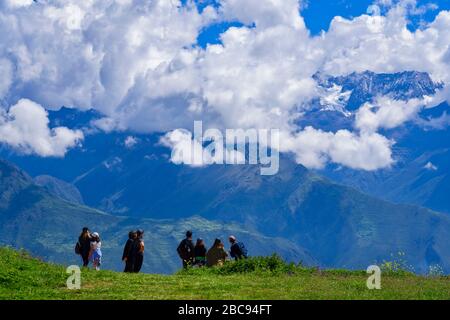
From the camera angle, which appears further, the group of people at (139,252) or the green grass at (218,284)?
the group of people at (139,252)

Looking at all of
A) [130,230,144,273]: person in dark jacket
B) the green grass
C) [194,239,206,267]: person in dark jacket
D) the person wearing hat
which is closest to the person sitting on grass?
[194,239,206,267]: person in dark jacket

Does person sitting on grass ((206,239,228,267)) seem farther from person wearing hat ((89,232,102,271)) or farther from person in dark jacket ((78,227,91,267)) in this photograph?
person in dark jacket ((78,227,91,267))

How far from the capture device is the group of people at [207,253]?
52156 mm

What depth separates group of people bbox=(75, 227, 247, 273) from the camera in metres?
49.8

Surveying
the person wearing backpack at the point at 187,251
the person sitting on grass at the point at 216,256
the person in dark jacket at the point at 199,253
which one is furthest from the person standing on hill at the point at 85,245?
the person sitting on grass at the point at 216,256

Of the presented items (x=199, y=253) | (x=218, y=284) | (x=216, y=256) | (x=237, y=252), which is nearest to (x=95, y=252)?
(x=199, y=253)

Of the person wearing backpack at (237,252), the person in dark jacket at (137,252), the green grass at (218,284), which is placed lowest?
the green grass at (218,284)

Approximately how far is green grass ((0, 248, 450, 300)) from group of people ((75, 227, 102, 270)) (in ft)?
11.9

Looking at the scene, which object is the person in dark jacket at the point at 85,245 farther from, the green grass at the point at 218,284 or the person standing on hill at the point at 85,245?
the green grass at the point at 218,284
